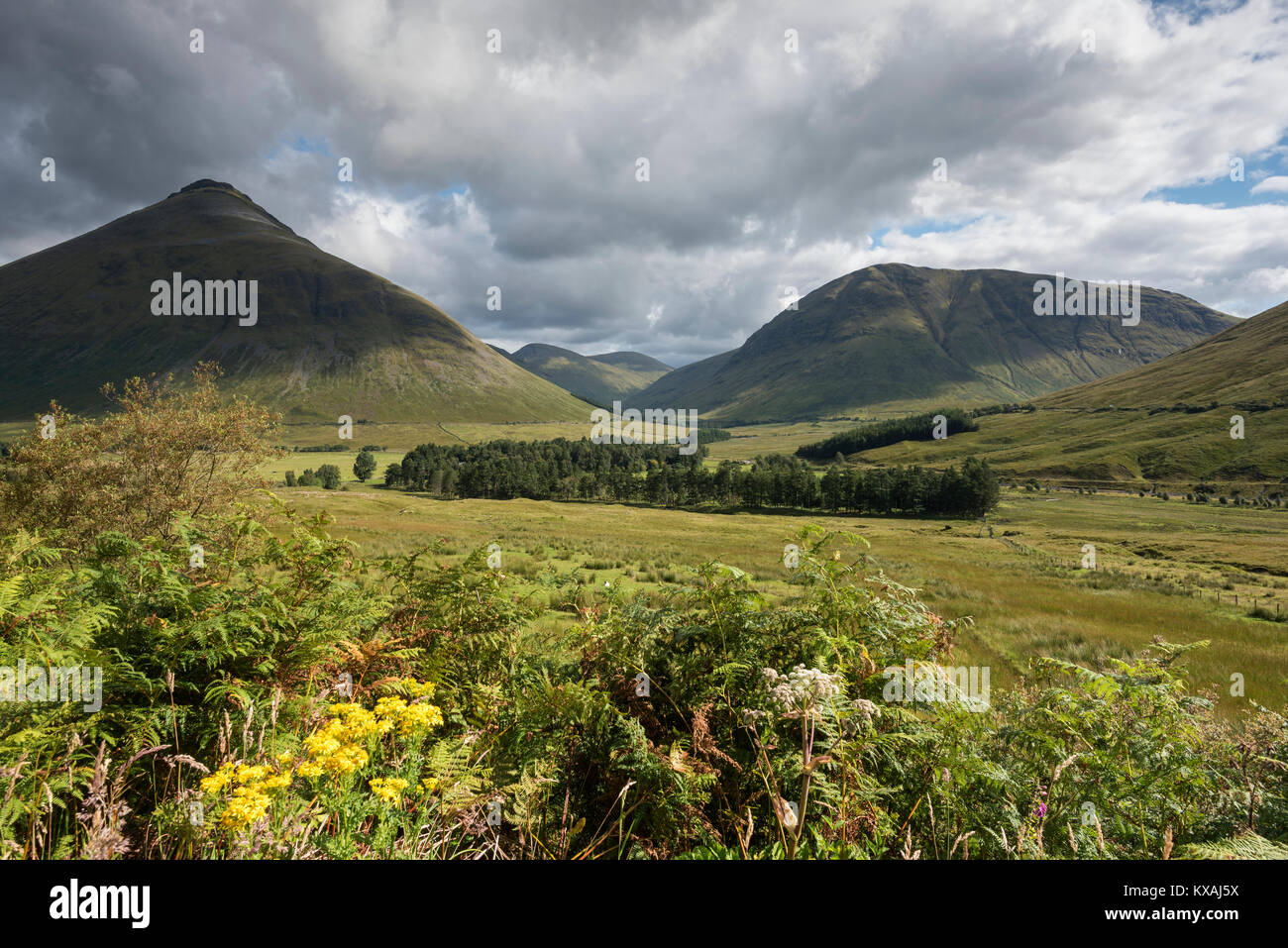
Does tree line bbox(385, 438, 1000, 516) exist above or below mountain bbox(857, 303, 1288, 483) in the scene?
below

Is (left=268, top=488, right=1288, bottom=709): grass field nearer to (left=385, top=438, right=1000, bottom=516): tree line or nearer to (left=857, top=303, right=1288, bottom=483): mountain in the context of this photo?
(left=385, top=438, right=1000, bottom=516): tree line

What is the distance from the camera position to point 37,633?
309cm

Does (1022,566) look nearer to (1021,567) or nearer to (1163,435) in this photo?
(1021,567)

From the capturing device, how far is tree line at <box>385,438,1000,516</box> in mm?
98312

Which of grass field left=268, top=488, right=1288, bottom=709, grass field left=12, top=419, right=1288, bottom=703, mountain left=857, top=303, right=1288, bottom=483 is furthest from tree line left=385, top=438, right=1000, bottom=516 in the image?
mountain left=857, top=303, right=1288, bottom=483

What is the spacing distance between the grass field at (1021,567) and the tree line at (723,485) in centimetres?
1579

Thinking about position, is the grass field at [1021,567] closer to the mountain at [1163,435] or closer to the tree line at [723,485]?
the tree line at [723,485]

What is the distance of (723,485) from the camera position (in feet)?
360

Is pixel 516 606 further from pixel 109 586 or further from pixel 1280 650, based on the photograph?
pixel 1280 650

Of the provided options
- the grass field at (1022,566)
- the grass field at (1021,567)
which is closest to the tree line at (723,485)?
the grass field at (1022,566)

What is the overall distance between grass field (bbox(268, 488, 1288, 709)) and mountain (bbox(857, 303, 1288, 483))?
5596cm

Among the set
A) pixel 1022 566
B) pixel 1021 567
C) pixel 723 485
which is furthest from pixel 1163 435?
pixel 1021 567

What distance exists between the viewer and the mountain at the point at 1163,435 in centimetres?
12731
